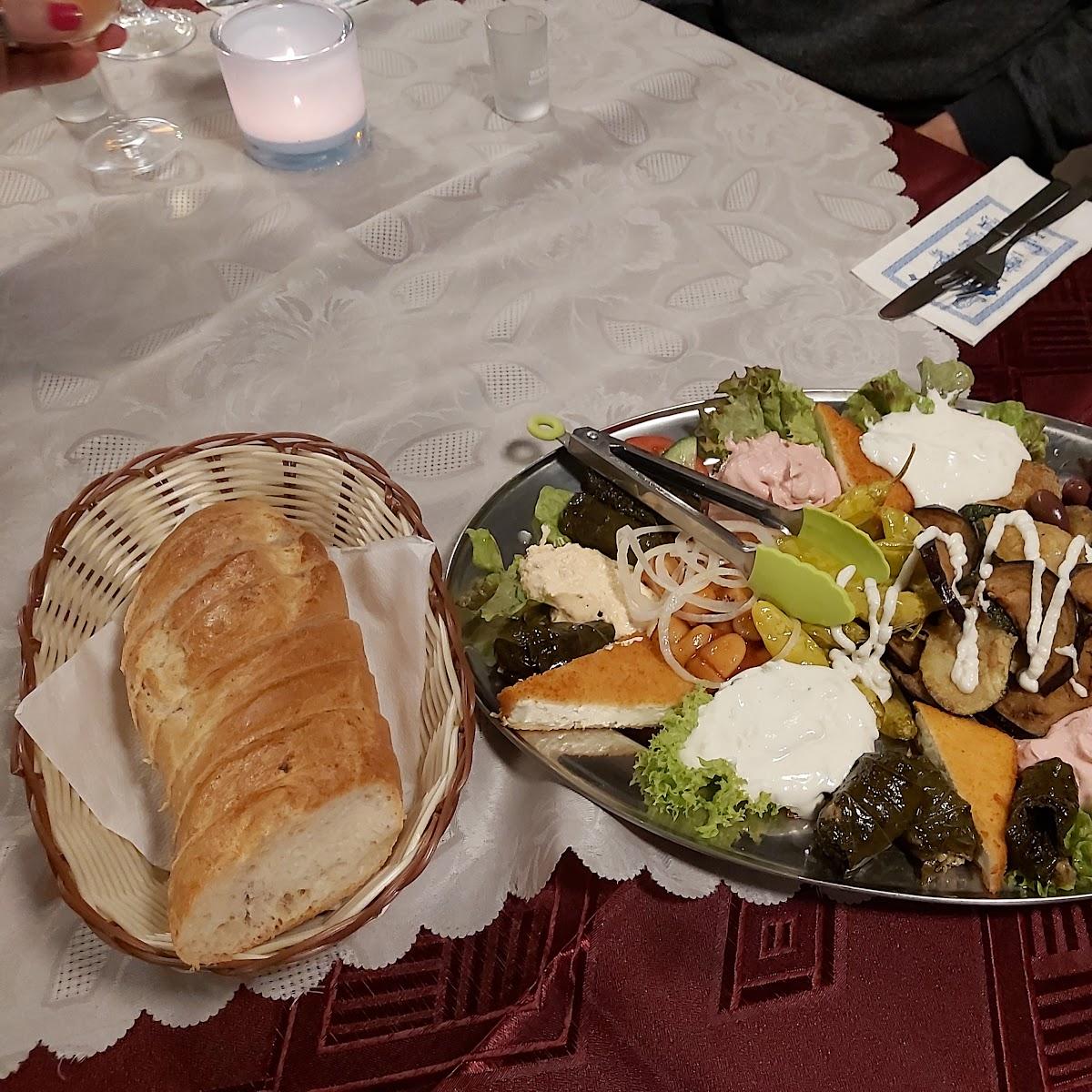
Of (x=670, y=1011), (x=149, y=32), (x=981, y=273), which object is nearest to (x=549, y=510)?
(x=670, y=1011)

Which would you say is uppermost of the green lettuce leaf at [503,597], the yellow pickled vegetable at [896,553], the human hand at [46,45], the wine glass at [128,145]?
the human hand at [46,45]

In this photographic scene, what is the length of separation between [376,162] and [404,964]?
1383 mm

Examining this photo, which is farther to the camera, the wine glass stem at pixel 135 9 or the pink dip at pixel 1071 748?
the wine glass stem at pixel 135 9

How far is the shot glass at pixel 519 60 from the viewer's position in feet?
5.71

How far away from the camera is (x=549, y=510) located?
123 centimetres

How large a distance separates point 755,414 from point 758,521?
185mm

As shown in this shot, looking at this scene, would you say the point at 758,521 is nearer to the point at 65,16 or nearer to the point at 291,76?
the point at 291,76

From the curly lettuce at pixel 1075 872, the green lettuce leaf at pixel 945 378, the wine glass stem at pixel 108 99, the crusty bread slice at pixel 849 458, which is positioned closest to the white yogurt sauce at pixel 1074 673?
the curly lettuce at pixel 1075 872

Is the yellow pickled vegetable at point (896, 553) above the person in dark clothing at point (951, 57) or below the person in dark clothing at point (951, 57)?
below

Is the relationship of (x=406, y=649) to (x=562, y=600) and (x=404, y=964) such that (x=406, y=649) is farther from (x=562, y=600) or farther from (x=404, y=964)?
(x=404, y=964)

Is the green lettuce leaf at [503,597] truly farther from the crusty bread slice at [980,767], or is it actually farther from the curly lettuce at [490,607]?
the crusty bread slice at [980,767]

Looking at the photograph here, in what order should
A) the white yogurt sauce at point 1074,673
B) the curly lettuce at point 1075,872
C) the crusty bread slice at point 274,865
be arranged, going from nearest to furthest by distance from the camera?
the crusty bread slice at point 274,865 → the curly lettuce at point 1075,872 → the white yogurt sauce at point 1074,673

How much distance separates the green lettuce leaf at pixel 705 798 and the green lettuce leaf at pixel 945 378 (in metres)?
0.70

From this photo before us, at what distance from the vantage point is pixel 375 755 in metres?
0.89
